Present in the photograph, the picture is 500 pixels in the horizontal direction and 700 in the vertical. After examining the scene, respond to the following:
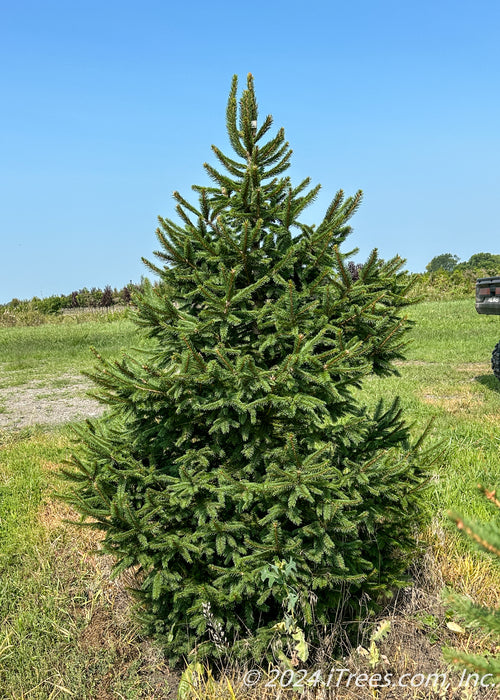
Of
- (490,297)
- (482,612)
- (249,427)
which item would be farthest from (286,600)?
(490,297)

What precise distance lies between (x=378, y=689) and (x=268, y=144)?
283cm

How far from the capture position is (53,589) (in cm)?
361

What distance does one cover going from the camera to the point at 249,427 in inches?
105

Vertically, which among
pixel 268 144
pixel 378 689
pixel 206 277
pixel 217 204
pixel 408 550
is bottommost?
pixel 378 689

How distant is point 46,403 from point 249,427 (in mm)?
7288

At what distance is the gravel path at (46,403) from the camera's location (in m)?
7.90

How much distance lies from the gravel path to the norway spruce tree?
5.14m

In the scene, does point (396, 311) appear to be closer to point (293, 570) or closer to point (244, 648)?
point (293, 570)

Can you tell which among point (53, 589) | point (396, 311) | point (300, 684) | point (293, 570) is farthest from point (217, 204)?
point (53, 589)

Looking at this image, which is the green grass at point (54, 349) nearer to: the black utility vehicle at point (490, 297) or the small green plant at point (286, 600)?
the black utility vehicle at point (490, 297)

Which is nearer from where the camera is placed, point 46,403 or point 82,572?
point 82,572

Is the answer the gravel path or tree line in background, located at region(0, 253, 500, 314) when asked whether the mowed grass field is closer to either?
the gravel path

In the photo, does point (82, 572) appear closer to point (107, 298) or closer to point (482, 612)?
point (482, 612)

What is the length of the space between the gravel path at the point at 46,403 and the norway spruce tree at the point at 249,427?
202 inches
